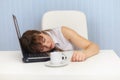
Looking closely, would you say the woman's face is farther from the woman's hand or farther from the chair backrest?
the chair backrest

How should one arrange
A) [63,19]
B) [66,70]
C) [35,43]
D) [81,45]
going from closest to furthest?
1. [66,70]
2. [35,43]
3. [81,45]
4. [63,19]

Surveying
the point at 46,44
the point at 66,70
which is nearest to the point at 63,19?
the point at 46,44

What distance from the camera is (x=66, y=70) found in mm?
1073

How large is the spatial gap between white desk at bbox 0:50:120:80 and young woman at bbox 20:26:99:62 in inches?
3.5

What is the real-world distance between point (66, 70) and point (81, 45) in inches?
23.3

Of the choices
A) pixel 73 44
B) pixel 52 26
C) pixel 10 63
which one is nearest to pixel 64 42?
pixel 73 44

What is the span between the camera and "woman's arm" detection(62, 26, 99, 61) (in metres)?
1.29

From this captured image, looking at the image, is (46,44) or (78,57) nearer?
(78,57)

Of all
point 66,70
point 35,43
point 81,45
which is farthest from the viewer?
point 81,45

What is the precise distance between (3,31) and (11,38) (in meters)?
0.10

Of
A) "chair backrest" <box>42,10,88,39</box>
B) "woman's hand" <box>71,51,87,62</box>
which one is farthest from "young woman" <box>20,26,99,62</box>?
"chair backrest" <box>42,10,88,39</box>

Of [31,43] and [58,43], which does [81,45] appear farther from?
[31,43]

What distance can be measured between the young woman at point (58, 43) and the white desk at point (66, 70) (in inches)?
3.5

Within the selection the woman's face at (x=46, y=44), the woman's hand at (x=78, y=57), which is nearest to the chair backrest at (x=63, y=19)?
the woman's face at (x=46, y=44)
